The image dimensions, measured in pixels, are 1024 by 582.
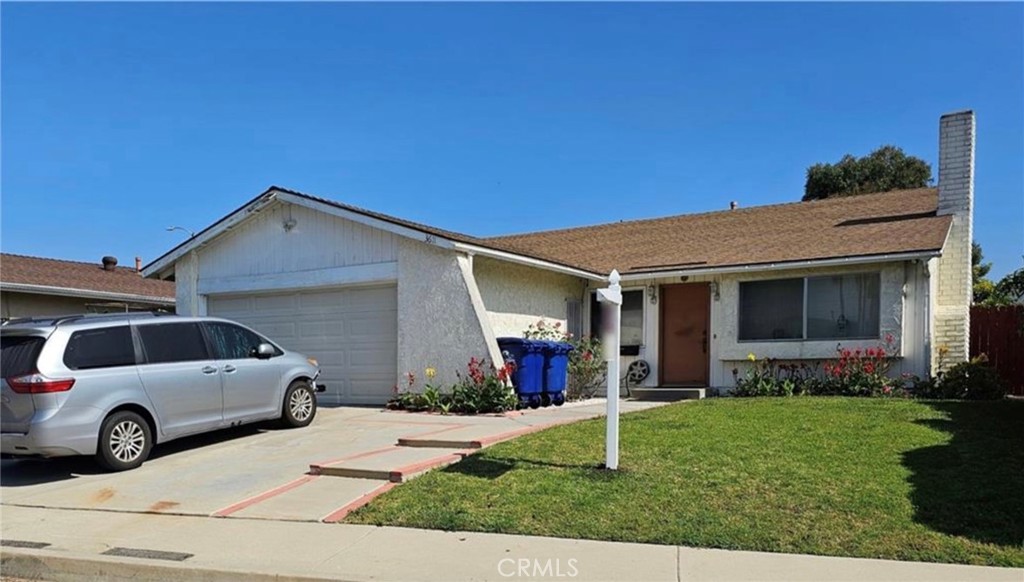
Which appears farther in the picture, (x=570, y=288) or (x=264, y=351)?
(x=570, y=288)

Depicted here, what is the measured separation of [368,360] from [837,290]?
9212 mm

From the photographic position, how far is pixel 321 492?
21.4ft

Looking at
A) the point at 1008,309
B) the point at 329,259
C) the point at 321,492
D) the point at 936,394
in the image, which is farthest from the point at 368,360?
the point at 1008,309

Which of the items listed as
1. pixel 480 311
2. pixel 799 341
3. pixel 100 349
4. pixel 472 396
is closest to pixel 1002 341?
pixel 799 341

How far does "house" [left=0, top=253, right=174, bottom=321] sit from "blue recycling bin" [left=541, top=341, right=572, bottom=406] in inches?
452

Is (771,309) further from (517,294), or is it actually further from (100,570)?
(100,570)

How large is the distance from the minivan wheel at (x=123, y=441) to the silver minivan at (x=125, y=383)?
0.04ft

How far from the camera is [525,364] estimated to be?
11461 mm

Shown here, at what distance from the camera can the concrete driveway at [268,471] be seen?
635 cm

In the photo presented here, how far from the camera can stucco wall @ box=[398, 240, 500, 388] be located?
1140 cm

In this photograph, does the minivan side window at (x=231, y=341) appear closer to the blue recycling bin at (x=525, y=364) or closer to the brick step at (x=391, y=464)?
the brick step at (x=391, y=464)

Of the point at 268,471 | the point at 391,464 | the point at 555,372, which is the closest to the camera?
the point at 391,464

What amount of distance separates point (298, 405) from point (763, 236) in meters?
11.1

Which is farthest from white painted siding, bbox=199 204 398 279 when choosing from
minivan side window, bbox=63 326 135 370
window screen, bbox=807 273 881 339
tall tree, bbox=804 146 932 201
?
tall tree, bbox=804 146 932 201
